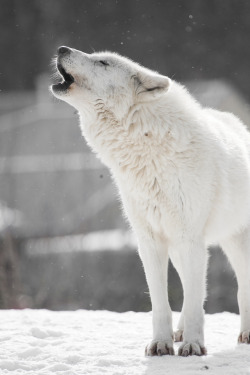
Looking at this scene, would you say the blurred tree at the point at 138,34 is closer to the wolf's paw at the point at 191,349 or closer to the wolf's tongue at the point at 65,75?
the wolf's tongue at the point at 65,75

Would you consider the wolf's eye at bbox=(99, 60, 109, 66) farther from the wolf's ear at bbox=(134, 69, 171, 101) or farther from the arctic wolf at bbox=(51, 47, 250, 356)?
the wolf's ear at bbox=(134, 69, 171, 101)

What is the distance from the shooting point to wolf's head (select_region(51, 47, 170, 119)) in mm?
4125

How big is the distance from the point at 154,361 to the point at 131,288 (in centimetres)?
609

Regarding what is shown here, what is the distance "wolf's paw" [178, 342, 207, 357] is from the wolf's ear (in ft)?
4.70

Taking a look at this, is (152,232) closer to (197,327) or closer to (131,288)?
(197,327)

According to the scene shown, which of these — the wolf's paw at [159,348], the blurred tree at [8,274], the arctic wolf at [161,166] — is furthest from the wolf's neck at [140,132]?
the blurred tree at [8,274]

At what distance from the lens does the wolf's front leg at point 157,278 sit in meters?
4.02

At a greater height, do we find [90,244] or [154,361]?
[90,244]

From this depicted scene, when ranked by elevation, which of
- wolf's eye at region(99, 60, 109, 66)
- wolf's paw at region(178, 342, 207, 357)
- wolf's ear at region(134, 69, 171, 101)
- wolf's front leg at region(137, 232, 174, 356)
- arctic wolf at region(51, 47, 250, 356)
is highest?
wolf's eye at region(99, 60, 109, 66)

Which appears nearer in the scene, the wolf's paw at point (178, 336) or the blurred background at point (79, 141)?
the wolf's paw at point (178, 336)

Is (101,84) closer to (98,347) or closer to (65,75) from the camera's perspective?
(65,75)

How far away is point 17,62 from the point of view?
14914mm

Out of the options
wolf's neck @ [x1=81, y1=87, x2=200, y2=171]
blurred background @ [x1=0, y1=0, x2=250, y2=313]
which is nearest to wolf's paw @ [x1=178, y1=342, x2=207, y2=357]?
wolf's neck @ [x1=81, y1=87, x2=200, y2=171]

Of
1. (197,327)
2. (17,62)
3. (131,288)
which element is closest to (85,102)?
(197,327)
